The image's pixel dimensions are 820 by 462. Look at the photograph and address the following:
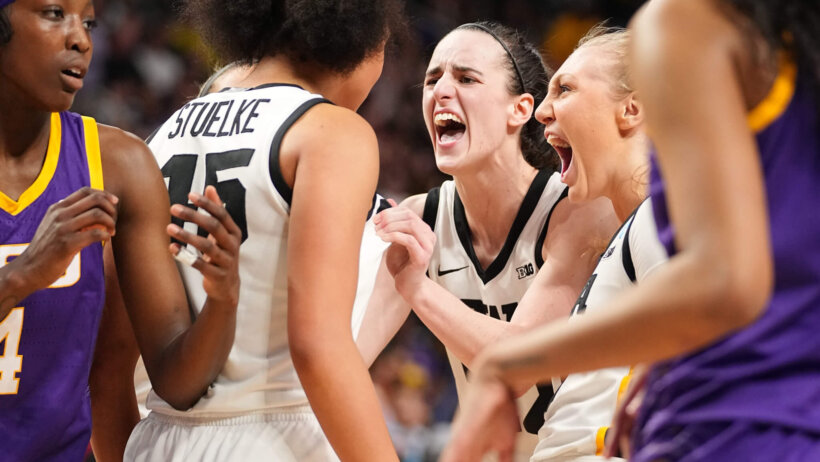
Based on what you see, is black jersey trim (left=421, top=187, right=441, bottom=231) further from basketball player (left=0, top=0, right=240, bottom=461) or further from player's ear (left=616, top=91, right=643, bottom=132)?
basketball player (left=0, top=0, right=240, bottom=461)

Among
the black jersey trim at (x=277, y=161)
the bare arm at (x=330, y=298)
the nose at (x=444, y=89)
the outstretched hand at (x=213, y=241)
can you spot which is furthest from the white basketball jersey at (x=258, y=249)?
the nose at (x=444, y=89)

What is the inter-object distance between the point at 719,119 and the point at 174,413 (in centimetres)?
161

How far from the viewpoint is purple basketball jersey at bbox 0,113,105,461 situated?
2.18 meters

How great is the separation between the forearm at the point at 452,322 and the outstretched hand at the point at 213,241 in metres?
1.10

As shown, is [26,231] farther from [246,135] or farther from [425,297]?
[425,297]

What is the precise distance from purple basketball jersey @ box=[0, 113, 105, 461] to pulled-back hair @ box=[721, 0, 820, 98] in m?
1.59

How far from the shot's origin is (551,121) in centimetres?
333

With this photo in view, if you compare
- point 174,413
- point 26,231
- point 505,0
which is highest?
point 26,231

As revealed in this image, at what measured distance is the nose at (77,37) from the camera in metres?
2.22

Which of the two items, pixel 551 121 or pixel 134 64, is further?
pixel 134 64

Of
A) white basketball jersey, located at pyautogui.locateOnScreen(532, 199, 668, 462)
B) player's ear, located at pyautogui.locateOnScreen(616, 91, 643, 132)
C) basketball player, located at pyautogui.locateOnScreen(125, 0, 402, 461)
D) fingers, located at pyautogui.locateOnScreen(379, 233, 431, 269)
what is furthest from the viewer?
player's ear, located at pyautogui.locateOnScreen(616, 91, 643, 132)

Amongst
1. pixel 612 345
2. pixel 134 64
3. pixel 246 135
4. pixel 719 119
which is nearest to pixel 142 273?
pixel 246 135

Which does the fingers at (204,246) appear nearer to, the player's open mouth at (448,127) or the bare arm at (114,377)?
the bare arm at (114,377)

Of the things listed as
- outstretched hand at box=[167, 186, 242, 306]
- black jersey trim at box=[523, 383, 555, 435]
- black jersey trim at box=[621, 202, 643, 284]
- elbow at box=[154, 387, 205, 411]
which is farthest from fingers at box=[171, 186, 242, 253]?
black jersey trim at box=[523, 383, 555, 435]
